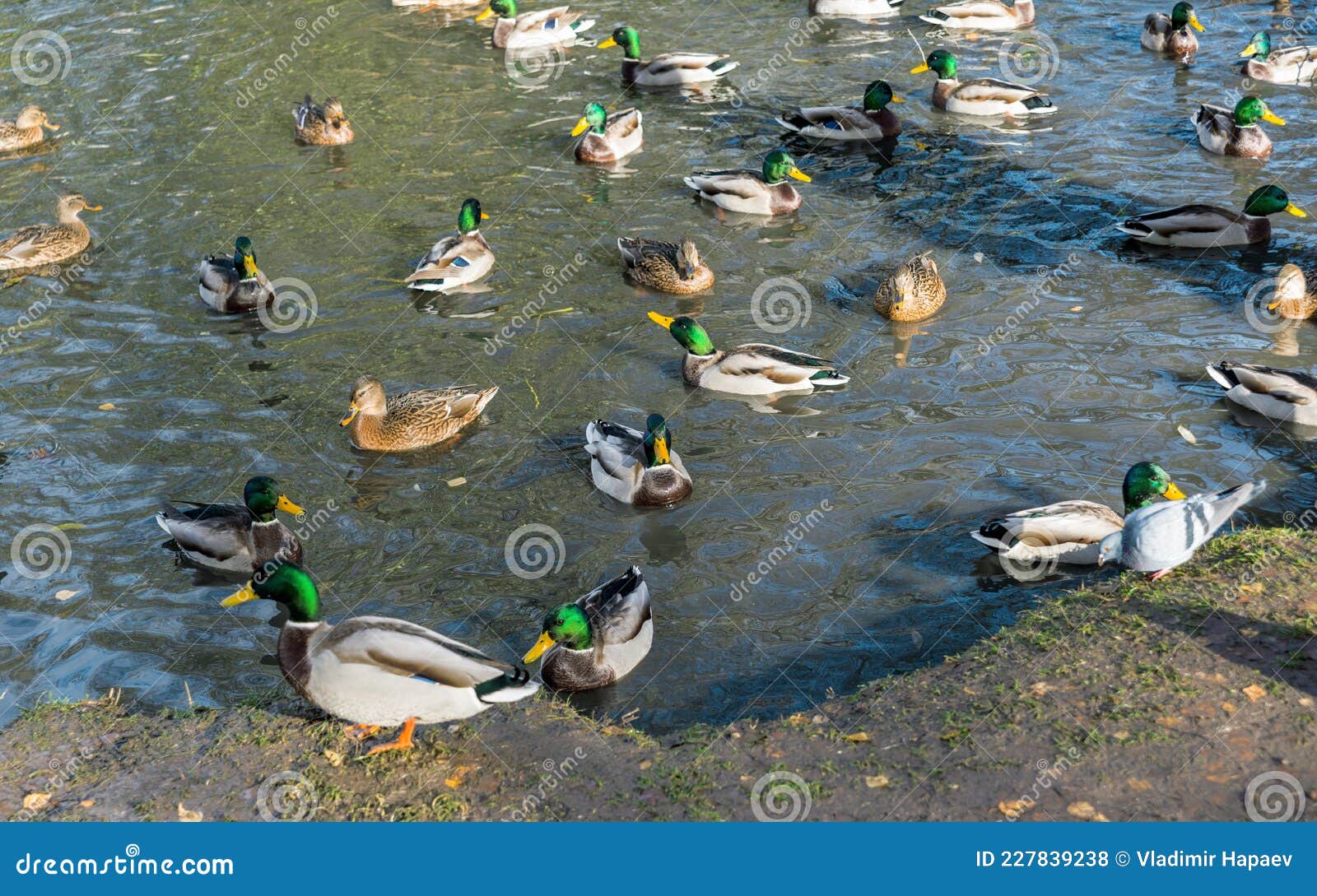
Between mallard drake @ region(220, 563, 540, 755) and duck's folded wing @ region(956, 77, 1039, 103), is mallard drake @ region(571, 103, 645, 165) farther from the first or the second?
mallard drake @ region(220, 563, 540, 755)

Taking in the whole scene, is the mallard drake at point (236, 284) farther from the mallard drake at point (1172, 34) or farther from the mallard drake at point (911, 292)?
the mallard drake at point (1172, 34)

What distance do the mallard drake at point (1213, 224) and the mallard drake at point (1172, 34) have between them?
17.9 feet

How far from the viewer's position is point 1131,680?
625 cm

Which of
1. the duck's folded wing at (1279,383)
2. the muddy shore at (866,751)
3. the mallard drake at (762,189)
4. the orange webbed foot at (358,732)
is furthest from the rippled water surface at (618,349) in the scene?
the orange webbed foot at (358,732)

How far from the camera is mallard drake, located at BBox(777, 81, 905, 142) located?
15469mm

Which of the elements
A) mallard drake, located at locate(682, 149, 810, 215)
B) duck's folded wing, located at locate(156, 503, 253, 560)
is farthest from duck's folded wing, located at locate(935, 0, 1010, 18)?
duck's folded wing, located at locate(156, 503, 253, 560)

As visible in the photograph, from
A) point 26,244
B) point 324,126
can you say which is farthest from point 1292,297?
point 26,244

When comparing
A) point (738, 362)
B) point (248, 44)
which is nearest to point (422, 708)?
point (738, 362)

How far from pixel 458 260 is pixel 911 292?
4613 millimetres

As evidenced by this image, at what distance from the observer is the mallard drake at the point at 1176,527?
23.3ft

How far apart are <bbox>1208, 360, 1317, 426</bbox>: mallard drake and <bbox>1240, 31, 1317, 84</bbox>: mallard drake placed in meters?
8.15

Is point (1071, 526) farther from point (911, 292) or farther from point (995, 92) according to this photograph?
Result: point (995, 92)

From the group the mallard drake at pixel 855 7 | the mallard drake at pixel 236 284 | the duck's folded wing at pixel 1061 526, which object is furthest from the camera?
the mallard drake at pixel 855 7

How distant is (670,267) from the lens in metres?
12.4
